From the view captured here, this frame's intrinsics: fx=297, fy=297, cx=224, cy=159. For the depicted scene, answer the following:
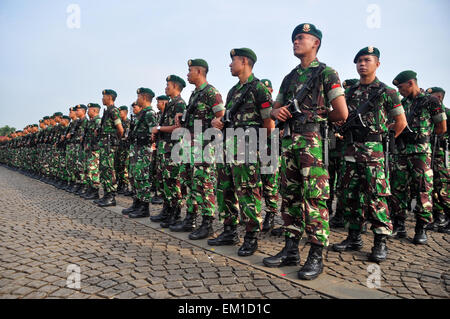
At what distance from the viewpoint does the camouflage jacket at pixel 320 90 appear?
10.1ft

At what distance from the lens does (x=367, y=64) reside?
3.91 m

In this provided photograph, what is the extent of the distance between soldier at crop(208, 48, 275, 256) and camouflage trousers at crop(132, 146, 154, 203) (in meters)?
2.32

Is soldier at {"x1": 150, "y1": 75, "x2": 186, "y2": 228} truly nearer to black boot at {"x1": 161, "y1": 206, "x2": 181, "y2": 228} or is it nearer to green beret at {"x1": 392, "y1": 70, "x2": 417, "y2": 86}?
black boot at {"x1": 161, "y1": 206, "x2": 181, "y2": 228}

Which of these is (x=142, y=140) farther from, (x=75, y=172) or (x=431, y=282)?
(x=431, y=282)

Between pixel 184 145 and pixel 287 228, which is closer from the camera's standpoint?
pixel 287 228

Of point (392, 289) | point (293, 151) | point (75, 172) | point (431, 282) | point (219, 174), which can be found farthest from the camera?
point (75, 172)

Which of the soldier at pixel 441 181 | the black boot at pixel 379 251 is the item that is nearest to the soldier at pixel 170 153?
the black boot at pixel 379 251

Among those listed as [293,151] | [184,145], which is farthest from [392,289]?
[184,145]

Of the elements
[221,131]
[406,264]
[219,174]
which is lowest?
[406,264]

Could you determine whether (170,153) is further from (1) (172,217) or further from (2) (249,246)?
(2) (249,246)

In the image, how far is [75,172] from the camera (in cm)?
956

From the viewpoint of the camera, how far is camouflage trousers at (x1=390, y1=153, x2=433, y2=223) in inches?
175

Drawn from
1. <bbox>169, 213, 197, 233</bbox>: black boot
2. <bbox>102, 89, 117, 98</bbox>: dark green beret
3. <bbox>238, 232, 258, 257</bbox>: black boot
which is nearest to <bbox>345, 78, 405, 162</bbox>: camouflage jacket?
<bbox>238, 232, 258, 257</bbox>: black boot

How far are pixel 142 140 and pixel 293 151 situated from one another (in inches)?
151
